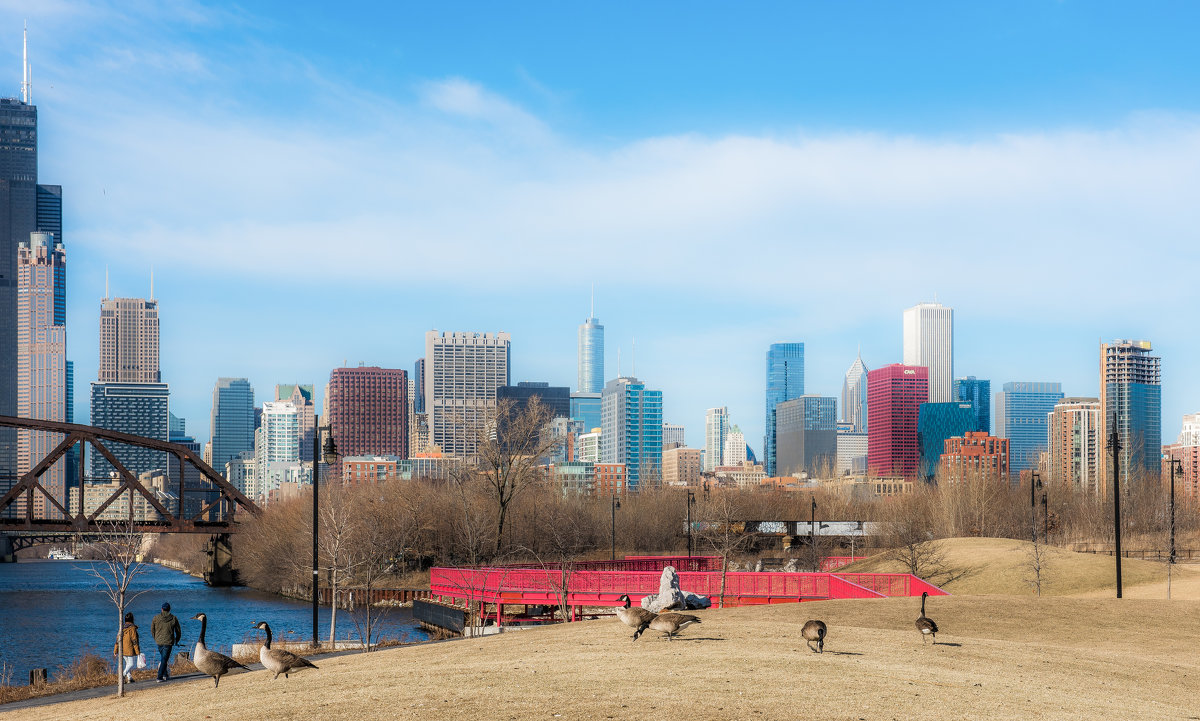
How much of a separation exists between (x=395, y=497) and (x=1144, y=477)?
79.9 metres

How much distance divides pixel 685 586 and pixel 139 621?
4073 cm

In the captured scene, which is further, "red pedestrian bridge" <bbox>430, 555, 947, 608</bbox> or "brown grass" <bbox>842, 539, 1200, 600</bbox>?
"brown grass" <bbox>842, 539, 1200, 600</bbox>

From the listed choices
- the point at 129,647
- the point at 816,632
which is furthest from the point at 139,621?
the point at 816,632

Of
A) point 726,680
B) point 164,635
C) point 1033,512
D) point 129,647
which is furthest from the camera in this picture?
point 1033,512

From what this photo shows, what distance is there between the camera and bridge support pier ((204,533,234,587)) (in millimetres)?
114688

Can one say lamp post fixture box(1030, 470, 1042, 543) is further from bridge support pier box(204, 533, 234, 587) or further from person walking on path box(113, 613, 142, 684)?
bridge support pier box(204, 533, 234, 587)

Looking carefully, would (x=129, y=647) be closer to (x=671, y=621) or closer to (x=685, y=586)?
(x=671, y=621)

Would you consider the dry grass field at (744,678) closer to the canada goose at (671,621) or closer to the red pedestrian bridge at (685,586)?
the canada goose at (671,621)

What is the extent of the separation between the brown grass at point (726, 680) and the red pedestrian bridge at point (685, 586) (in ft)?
39.7

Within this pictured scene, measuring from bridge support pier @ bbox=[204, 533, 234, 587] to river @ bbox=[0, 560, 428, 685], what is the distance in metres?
1.70

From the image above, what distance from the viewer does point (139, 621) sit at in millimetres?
70250

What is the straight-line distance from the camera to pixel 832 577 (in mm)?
43000

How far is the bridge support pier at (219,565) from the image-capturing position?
11469cm

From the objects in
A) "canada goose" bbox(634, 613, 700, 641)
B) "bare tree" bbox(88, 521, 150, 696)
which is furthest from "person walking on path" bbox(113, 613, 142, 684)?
"canada goose" bbox(634, 613, 700, 641)
